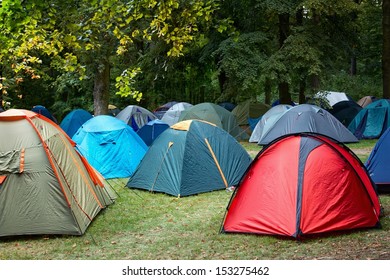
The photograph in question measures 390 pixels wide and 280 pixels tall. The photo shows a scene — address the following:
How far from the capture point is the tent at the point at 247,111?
2086 centimetres

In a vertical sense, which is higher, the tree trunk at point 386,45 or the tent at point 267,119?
the tree trunk at point 386,45

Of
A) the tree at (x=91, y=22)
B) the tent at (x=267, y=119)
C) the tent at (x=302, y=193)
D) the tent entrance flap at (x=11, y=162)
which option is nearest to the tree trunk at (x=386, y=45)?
the tent at (x=267, y=119)

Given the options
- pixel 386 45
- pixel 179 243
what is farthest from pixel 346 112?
pixel 179 243

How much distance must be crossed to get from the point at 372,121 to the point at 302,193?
12.5m

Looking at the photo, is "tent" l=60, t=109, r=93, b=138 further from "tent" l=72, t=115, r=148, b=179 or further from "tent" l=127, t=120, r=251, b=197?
"tent" l=127, t=120, r=251, b=197

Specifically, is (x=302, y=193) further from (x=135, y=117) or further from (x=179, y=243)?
(x=135, y=117)

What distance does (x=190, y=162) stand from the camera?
9.95 metres

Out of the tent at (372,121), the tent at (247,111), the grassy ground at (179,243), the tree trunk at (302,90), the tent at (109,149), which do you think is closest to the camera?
the grassy ground at (179,243)

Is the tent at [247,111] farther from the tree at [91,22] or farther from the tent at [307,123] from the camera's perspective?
the tree at [91,22]

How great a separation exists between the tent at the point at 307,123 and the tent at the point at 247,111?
4403 mm

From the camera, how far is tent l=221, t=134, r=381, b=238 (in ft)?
22.0

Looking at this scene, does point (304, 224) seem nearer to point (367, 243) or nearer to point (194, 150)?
point (367, 243)

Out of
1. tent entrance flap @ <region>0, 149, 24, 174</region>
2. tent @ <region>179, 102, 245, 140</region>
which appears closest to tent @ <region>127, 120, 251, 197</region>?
tent entrance flap @ <region>0, 149, 24, 174</region>

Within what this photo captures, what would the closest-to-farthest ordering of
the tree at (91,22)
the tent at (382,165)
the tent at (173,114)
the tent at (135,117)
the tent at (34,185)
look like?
the tree at (91,22) → the tent at (34,185) → the tent at (382,165) → the tent at (135,117) → the tent at (173,114)
